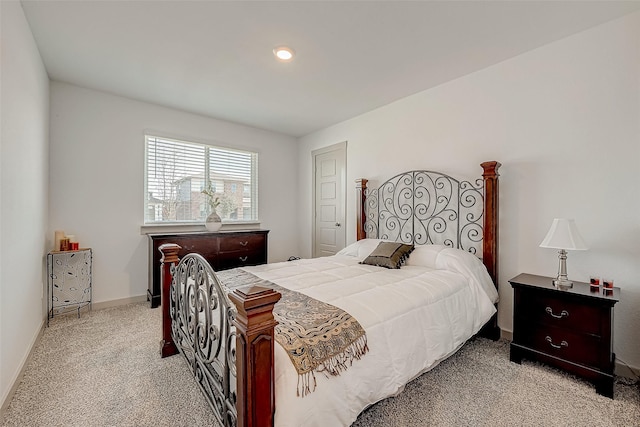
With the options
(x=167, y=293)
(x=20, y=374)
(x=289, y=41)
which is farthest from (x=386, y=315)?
(x=20, y=374)

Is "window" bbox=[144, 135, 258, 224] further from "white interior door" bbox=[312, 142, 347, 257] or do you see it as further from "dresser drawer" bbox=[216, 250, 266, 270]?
"white interior door" bbox=[312, 142, 347, 257]

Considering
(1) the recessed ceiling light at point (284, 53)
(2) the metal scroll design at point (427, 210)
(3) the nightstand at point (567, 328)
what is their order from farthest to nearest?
1. (2) the metal scroll design at point (427, 210)
2. (1) the recessed ceiling light at point (284, 53)
3. (3) the nightstand at point (567, 328)

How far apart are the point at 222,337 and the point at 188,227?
3095 mm

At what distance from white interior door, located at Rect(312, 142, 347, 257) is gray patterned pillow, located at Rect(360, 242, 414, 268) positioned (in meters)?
1.49

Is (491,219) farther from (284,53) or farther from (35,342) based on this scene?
(35,342)

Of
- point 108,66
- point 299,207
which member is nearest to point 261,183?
point 299,207

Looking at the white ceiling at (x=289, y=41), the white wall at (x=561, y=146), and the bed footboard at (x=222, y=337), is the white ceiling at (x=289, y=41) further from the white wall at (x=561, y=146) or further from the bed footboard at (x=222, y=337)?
the bed footboard at (x=222, y=337)

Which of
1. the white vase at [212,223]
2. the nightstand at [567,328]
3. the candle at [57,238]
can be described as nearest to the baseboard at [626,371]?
the nightstand at [567,328]

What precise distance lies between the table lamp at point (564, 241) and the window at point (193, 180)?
3.99m

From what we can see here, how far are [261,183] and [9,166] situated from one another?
326 cm

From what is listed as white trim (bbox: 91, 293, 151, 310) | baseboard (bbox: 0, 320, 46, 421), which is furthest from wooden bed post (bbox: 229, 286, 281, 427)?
white trim (bbox: 91, 293, 151, 310)

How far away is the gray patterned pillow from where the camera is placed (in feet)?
8.84

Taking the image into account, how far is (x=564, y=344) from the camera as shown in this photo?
200 centimetres

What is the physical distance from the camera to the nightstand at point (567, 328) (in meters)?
1.83
